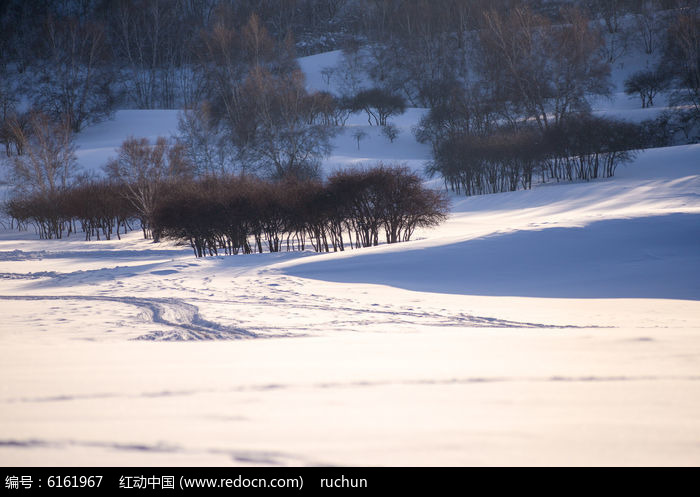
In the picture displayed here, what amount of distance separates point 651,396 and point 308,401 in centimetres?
188

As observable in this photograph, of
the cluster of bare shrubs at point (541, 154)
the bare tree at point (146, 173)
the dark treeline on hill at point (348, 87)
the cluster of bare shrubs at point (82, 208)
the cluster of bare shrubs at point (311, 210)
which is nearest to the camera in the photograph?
the cluster of bare shrubs at point (311, 210)

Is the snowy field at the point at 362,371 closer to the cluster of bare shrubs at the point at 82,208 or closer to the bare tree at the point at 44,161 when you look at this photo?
the cluster of bare shrubs at the point at 82,208

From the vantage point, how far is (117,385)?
10.9 ft

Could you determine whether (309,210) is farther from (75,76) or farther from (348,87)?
(348,87)

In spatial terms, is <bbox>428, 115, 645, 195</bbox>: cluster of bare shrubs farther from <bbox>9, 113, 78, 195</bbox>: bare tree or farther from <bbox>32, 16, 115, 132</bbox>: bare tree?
<bbox>32, 16, 115, 132</bbox>: bare tree

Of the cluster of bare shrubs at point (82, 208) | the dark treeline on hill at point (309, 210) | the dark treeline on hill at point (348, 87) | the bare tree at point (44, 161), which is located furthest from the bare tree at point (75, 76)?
the dark treeline on hill at point (309, 210)

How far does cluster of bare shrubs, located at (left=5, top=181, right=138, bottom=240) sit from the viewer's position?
3619cm

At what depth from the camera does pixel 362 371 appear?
145 inches

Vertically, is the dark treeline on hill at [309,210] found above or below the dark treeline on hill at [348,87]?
below

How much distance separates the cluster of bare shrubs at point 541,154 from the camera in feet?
121

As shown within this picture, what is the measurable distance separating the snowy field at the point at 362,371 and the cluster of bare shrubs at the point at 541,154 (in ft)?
90.3

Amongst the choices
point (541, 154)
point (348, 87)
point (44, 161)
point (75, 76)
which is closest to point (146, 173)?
point (44, 161)

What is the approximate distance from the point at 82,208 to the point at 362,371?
37.4m
